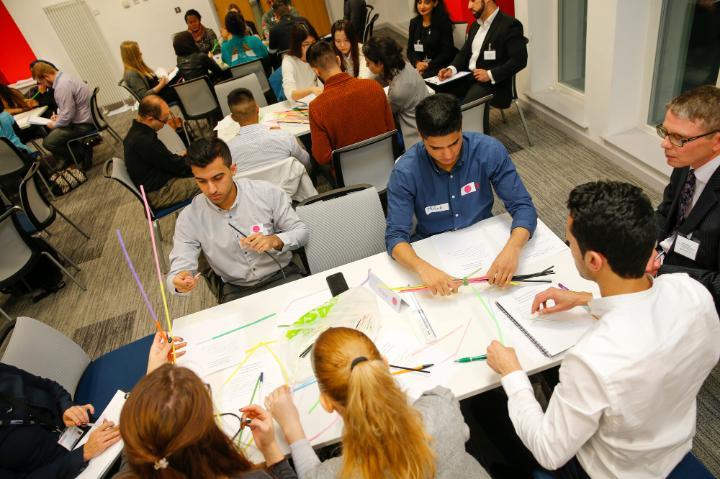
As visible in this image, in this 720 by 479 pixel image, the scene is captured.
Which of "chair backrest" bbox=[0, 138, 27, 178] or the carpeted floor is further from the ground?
"chair backrest" bbox=[0, 138, 27, 178]

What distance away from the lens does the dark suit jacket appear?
61.2 inches

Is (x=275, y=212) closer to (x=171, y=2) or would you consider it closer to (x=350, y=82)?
(x=350, y=82)

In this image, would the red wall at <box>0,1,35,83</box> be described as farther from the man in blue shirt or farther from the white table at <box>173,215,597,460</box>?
the man in blue shirt

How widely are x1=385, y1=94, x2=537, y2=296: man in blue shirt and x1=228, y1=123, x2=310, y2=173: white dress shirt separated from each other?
4.17 feet

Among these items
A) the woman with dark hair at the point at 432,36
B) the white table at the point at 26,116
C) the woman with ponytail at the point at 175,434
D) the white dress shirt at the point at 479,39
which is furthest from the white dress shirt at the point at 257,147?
the white table at the point at 26,116

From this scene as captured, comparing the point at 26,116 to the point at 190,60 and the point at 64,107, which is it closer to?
the point at 64,107

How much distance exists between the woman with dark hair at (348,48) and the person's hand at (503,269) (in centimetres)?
302

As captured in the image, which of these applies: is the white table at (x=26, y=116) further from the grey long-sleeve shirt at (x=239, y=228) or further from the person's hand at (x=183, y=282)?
the person's hand at (x=183, y=282)

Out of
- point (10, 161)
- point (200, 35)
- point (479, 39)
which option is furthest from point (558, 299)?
point (200, 35)

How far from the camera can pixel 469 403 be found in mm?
1811

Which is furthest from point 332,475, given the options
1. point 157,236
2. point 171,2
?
point 171,2

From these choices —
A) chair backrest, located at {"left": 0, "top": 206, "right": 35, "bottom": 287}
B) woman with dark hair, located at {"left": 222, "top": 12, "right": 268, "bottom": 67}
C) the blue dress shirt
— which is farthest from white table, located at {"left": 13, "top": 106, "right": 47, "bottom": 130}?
the blue dress shirt

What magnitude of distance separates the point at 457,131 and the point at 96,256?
390 centimetres

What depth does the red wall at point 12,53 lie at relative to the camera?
292 inches
